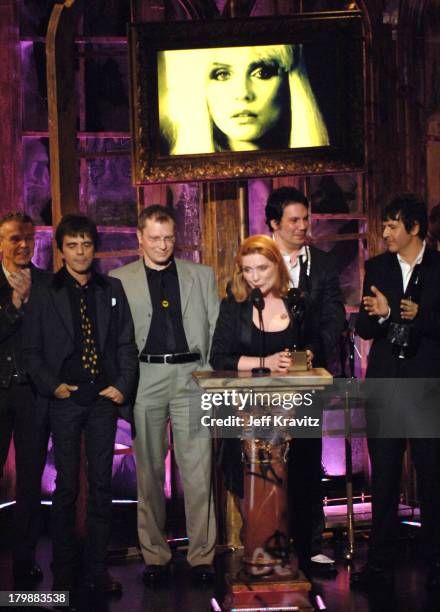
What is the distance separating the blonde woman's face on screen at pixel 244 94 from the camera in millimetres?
6438

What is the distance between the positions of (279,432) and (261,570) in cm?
60

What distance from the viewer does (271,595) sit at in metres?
4.93

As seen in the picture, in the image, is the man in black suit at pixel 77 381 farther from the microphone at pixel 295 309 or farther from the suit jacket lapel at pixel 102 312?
the microphone at pixel 295 309

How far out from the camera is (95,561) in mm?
5527

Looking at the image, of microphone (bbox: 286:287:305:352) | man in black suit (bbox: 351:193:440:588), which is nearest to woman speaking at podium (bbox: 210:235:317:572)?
microphone (bbox: 286:287:305:352)

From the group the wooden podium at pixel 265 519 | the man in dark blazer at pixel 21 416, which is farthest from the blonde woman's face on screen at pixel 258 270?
the man in dark blazer at pixel 21 416

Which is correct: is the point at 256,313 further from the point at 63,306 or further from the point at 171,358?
the point at 63,306

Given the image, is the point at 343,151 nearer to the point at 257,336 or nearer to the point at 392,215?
the point at 392,215

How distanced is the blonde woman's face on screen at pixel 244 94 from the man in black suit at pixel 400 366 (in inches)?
49.9

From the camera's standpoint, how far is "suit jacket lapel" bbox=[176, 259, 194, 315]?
582cm

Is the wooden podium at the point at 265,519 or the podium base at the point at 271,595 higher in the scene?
the wooden podium at the point at 265,519

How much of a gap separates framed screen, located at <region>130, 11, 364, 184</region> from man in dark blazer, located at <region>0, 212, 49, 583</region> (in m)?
1.01

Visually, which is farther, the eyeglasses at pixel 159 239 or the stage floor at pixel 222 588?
the eyeglasses at pixel 159 239

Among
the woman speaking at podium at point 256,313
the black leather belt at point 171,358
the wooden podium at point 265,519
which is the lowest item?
the wooden podium at point 265,519
